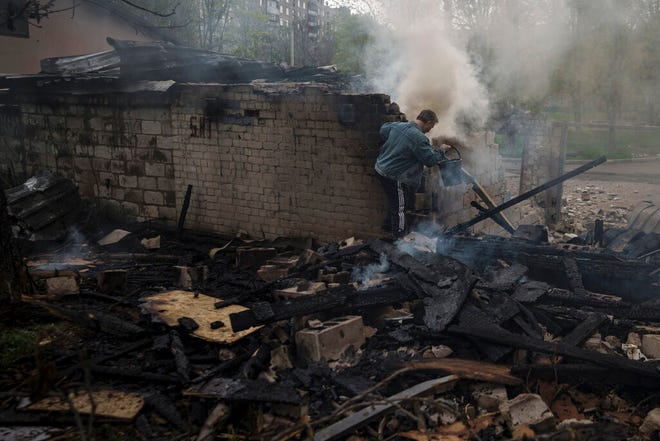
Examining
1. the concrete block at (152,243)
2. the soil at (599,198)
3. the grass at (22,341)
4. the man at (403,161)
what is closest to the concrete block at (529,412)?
the man at (403,161)

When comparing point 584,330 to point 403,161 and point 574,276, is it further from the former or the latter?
point 403,161

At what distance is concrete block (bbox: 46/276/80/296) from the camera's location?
680 cm

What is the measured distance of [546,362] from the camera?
4.70 metres

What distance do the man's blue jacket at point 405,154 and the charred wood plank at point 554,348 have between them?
2888mm

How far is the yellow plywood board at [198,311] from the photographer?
5537 millimetres

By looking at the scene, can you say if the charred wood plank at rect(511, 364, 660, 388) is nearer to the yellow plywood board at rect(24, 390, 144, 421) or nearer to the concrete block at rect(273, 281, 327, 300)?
the concrete block at rect(273, 281, 327, 300)

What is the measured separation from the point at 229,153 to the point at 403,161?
364 cm

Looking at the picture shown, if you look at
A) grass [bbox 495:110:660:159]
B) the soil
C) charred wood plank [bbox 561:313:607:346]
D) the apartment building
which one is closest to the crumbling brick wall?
the soil

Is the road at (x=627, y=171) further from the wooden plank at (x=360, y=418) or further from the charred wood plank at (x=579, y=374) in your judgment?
the wooden plank at (x=360, y=418)

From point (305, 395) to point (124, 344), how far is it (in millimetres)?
2165

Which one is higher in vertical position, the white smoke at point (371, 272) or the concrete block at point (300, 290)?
the white smoke at point (371, 272)

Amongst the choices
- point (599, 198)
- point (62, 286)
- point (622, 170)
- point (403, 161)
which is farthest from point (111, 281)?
point (622, 170)

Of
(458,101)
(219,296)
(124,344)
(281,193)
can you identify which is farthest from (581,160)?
(124,344)

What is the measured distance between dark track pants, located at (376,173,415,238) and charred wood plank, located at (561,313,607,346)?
3.19 meters
